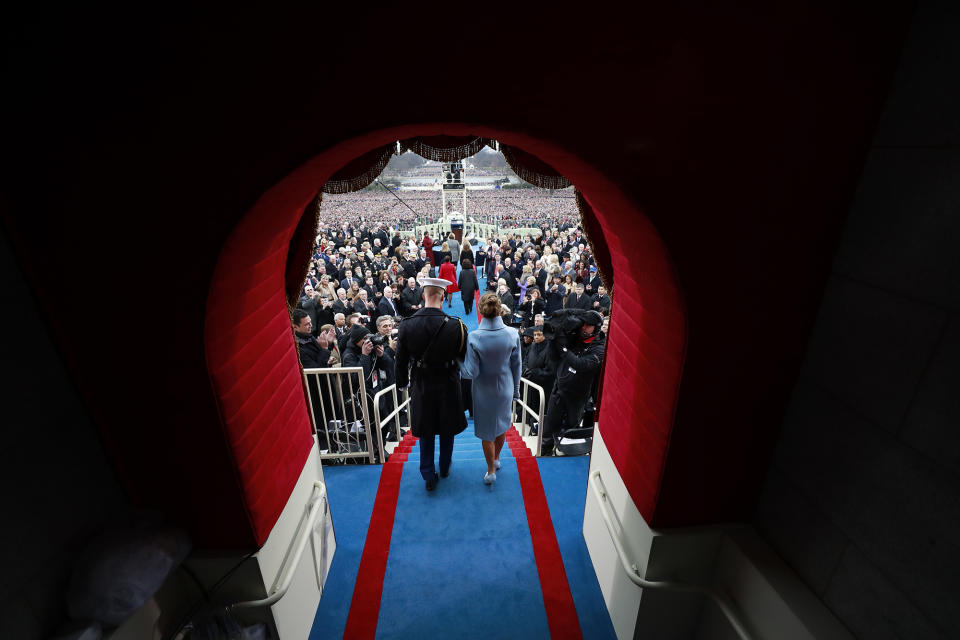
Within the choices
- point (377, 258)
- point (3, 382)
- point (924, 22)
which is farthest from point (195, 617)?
point (377, 258)

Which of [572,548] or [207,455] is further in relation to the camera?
[572,548]

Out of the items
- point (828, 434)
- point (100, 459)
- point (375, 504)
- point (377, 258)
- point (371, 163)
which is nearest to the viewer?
point (828, 434)

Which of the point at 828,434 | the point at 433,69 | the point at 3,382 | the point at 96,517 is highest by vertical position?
the point at 433,69

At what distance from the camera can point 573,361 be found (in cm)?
426

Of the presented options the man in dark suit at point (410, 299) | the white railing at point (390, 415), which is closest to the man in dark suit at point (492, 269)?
the man in dark suit at point (410, 299)

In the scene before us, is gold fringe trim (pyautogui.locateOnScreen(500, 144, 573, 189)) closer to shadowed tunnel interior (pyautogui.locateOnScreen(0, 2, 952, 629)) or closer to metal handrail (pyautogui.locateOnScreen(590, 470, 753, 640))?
shadowed tunnel interior (pyautogui.locateOnScreen(0, 2, 952, 629))

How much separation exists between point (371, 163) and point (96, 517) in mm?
2131

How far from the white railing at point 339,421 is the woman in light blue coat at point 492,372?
1.14 m

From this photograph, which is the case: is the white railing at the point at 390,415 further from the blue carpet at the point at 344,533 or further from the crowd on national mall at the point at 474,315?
the blue carpet at the point at 344,533

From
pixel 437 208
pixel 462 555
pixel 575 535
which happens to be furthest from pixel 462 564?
pixel 437 208

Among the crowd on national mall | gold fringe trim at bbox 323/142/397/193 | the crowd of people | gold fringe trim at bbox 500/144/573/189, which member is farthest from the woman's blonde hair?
the crowd of people

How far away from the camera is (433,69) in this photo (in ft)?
4.69

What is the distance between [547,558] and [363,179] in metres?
2.84

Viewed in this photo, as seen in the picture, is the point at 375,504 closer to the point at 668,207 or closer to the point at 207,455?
the point at 207,455
